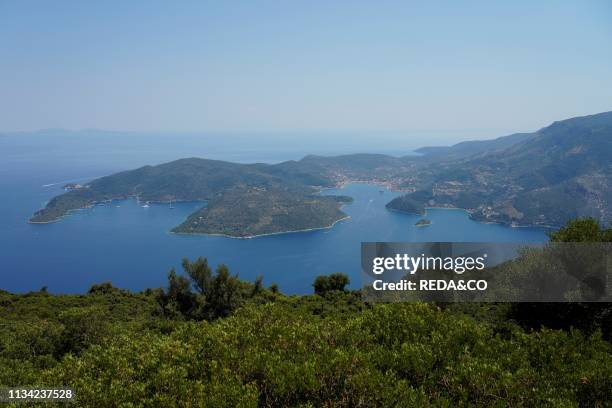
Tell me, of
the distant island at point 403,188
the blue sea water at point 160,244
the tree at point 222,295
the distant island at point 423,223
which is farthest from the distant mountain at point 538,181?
the tree at point 222,295

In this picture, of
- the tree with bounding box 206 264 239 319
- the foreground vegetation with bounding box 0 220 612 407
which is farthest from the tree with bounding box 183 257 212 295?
the foreground vegetation with bounding box 0 220 612 407

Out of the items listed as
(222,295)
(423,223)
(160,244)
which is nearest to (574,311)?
(222,295)

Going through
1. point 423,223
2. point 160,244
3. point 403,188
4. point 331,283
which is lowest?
point 160,244

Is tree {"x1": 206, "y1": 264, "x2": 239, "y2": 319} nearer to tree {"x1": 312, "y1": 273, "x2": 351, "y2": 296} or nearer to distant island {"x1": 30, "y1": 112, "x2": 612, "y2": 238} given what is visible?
tree {"x1": 312, "y1": 273, "x2": 351, "y2": 296}

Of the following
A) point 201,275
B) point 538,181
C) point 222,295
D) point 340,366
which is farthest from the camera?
point 538,181

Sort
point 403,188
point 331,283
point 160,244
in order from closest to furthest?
point 331,283, point 160,244, point 403,188

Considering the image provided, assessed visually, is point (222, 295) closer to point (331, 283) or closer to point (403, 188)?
point (331, 283)

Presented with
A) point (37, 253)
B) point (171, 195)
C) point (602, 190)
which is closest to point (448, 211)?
point (602, 190)
